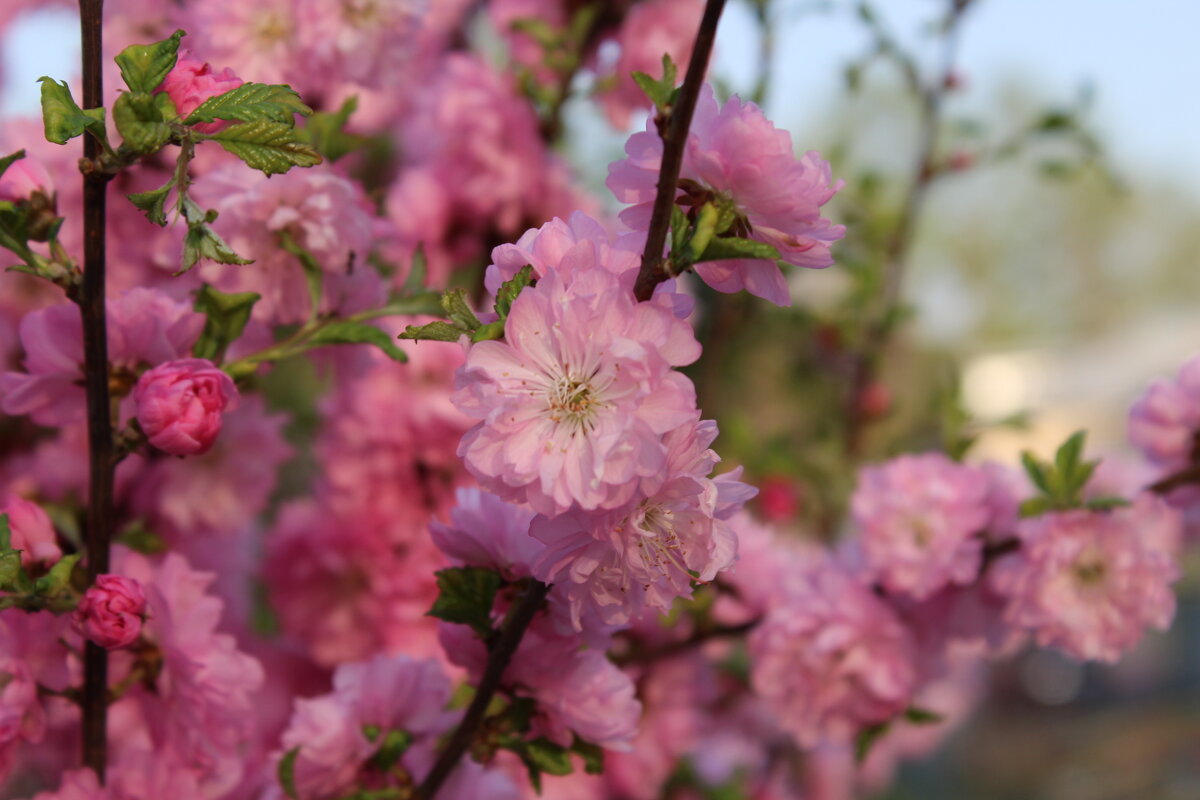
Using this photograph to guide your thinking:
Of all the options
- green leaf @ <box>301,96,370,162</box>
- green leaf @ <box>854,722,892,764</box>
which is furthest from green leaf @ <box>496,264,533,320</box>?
green leaf @ <box>854,722,892,764</box>

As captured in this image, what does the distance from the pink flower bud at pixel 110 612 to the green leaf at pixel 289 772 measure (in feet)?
0.50

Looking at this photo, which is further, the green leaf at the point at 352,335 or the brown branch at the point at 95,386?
the green leaf at the point at 352,335

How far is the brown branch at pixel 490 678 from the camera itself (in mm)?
540

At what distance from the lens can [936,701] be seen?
258cm

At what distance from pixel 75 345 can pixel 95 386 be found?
63 millimetres

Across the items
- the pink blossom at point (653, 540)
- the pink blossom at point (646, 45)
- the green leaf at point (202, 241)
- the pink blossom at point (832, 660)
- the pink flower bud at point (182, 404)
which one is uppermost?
the pink blossom at point (646, 45)

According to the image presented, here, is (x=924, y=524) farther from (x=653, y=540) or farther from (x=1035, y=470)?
(x=653, y=540)

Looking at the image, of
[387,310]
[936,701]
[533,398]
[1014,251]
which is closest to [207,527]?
[387,310]

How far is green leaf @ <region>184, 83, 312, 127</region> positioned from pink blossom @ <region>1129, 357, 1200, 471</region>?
2.33ft

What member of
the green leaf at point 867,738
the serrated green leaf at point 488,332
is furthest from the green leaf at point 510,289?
the green leaf at point 867,738

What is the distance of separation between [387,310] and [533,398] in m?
0.29

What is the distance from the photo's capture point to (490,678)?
0.57 m

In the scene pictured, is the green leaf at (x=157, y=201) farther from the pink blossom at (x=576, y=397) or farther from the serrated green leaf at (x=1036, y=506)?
the serrated green leaf at (x=1036, y=506)

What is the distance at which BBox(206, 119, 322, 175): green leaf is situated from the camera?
49 centimetres
